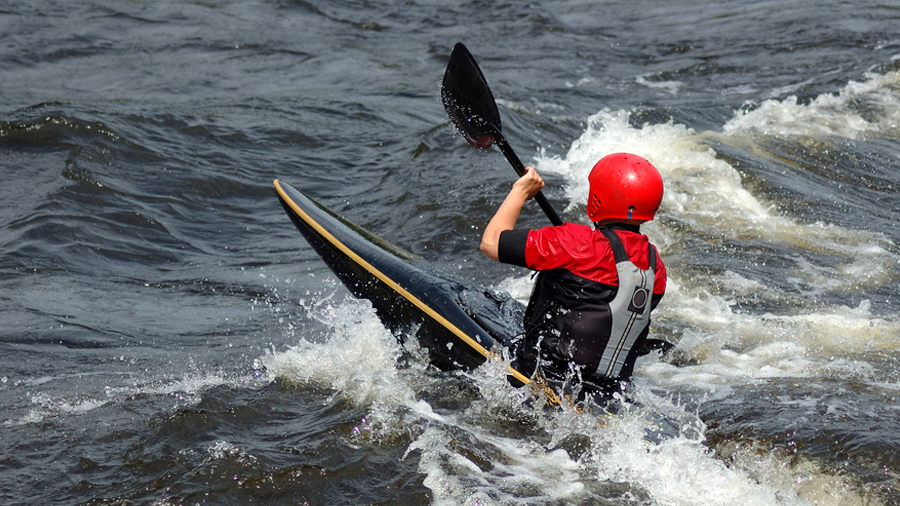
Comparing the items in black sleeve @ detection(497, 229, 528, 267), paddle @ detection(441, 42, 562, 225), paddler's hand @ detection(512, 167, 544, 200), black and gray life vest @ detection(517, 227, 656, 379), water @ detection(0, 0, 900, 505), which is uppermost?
paddle @ detection(441, 42, 562, 225)

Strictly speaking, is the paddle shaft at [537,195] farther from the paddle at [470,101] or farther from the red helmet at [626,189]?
the red helmet at [626,189]

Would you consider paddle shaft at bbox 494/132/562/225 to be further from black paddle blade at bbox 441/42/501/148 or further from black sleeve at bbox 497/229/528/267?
black sleeve at bbox 497/229/528/267

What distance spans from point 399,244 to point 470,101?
2.58 metres

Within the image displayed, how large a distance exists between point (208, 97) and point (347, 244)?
669cm

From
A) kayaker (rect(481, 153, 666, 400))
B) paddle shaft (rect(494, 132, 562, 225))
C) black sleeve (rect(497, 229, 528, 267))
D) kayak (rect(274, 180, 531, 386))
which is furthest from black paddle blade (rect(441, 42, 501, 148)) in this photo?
black sleeve (rect(497, 229, 528, 267))

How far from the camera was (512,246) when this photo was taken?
3.30m

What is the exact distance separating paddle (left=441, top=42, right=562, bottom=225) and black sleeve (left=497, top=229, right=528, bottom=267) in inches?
44.5

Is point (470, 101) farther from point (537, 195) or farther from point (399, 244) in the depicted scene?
point (399, 244)

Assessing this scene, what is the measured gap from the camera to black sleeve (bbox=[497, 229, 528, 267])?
10.8 ft

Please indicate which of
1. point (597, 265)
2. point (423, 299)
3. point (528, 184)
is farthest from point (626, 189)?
point (423, 299)

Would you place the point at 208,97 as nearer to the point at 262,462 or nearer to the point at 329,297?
the point at 329,297

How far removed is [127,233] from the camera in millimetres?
6871

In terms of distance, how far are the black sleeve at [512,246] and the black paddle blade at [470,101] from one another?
1.14 metres

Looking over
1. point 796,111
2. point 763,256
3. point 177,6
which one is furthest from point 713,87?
point 177,6
